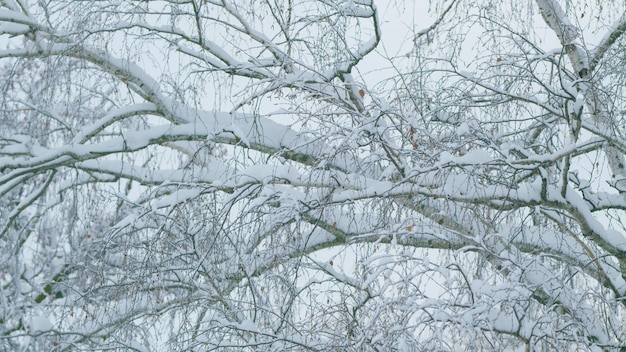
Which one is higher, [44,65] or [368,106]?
[44,65]

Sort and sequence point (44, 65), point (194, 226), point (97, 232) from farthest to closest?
point (97, 232) < point (44, 65) < point (194, 226)

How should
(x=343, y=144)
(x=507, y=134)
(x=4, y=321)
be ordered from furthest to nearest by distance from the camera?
(x=4, y=321)
(x=507, y=134)
(x=343, y=144)

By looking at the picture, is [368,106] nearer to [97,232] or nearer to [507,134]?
[507,134]

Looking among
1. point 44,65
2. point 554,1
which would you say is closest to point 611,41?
point 554,1

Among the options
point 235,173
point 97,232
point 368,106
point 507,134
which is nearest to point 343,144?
point 368,106

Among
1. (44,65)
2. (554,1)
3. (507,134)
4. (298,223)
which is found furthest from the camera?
(44,65)

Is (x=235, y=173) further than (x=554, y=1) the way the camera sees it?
No

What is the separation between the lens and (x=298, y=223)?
5293mm

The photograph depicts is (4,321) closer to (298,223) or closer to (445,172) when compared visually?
(298,223)

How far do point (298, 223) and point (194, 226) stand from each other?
75 cm

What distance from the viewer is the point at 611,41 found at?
6488mm

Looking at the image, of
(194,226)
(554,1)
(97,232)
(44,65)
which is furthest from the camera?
(97,232)

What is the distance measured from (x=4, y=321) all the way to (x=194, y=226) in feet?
18.4

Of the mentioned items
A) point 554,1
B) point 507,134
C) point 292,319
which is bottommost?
point 292,319
